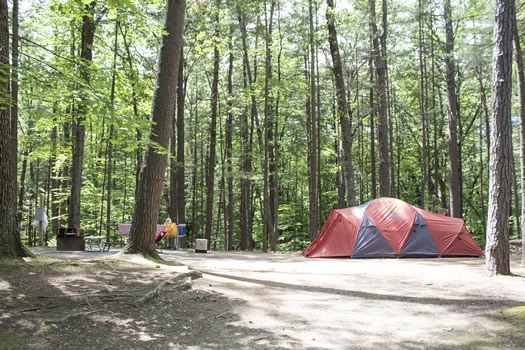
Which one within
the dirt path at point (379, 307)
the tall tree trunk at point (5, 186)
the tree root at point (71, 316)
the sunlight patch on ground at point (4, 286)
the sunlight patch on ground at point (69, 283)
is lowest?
the dirt path at point (379, 307)

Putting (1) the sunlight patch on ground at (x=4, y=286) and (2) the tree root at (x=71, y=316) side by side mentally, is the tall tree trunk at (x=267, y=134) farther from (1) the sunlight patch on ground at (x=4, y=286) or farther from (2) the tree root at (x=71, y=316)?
(2) the tree root at (x=71, y=316)

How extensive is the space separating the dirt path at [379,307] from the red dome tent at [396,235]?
389 cm

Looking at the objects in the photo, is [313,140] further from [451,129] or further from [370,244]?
[370,244]

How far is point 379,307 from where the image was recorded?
18.8ft

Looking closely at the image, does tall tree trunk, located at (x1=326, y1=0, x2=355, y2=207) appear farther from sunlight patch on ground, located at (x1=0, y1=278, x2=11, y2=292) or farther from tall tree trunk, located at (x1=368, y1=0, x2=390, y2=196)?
sunlight patch on ground, located at (x1=0, y1=278, x2=11, y2=292)

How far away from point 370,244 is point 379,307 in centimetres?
733

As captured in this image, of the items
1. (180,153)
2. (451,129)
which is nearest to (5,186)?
(180,153)

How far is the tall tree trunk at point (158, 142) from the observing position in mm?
8719

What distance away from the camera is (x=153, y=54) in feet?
74.3

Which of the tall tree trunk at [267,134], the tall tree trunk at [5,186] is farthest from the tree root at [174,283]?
the tall tree trunk at [267,134]

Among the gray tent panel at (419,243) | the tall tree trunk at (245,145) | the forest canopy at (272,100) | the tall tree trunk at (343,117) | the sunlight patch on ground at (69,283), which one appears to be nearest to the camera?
the sunlight patch on ground at (69,283)

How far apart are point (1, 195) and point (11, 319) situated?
2.80 metres

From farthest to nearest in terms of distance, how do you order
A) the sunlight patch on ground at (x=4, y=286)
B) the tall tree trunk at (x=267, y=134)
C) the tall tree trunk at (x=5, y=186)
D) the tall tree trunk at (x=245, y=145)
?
the tall tree trunk at (x=245, y=145)
the tall tree trunk at (x=267, y=134)
the tall tree trunk at (x=5, y=186)
the sunlight patch on ground at (x=4, y=286)

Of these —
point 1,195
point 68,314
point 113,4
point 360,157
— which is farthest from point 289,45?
point 68,314
